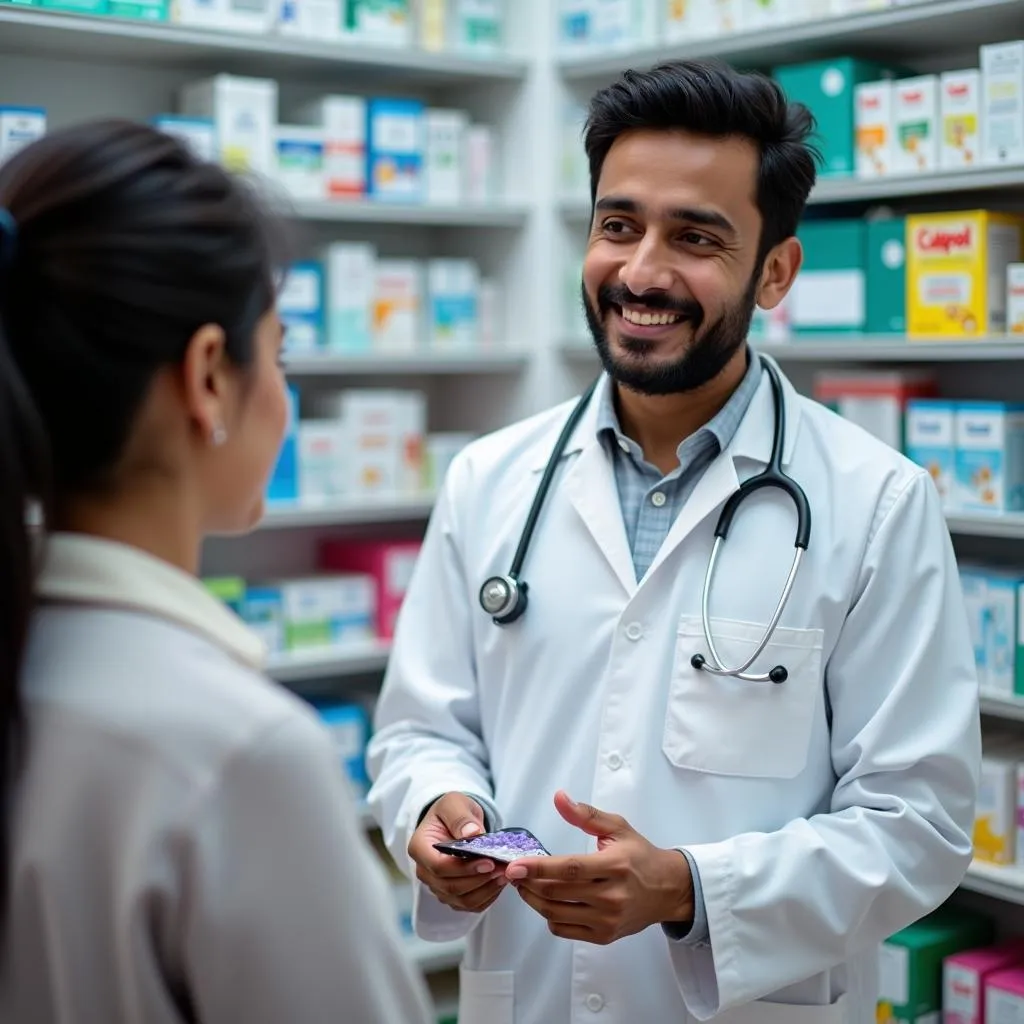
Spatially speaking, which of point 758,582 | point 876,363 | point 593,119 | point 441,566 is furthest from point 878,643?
point 876,363

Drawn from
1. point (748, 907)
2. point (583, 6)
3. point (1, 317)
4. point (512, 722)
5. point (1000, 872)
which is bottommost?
point (1000, 872)

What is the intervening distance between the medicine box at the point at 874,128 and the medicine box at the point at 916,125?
→ 0.01 metres

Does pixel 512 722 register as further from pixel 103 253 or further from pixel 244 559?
pixel 244 559

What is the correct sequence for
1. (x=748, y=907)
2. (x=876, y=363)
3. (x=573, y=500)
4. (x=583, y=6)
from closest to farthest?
(x=748, y=907), (x=573, y=500), (x=876, y=363), (x=583, y=6)

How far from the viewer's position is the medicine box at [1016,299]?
9.19 ft

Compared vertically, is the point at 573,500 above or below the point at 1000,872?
above

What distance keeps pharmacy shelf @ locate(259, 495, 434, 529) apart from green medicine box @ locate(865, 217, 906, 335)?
1226 mm

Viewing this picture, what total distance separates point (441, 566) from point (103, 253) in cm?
109

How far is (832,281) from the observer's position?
10.2 feet

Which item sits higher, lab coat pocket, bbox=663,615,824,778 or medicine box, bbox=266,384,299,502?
medicine box, bbox=266,384,299,502

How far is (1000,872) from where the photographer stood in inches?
112

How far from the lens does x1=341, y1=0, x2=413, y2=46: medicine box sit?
3541 mm

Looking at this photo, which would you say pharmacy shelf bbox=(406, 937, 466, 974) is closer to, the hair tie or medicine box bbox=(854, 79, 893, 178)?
medicine box bbox=(854, 79, 893, 178)

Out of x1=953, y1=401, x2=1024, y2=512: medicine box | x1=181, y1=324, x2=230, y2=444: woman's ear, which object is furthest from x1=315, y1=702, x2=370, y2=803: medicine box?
x1=181, y1=324, x2=230, y2=444: woman's ear
